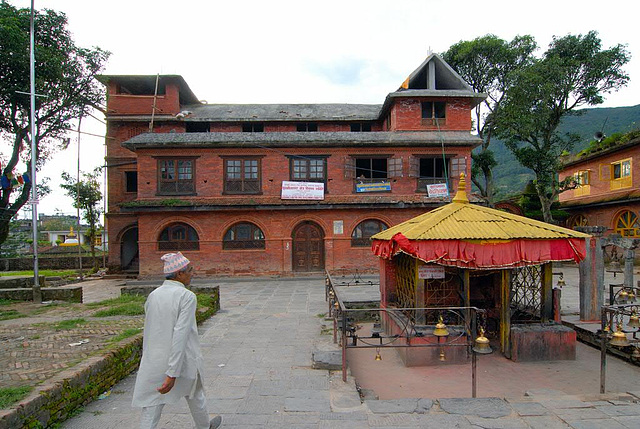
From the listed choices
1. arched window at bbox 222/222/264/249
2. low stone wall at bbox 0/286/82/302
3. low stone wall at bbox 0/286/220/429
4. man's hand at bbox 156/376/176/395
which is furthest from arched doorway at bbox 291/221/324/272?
man's hand at bbox 156/376/176/395

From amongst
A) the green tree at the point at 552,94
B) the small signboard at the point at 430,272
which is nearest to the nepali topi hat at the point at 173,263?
the small signboard at the point at 430,272

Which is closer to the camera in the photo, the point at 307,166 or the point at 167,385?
the point at 167,385

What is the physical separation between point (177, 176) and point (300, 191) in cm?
684

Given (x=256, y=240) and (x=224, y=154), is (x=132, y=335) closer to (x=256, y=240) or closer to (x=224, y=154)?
(x=256, y=240)

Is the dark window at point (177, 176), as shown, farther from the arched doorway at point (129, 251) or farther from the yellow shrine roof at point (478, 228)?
the yellow shrine roof at point (478, 228)

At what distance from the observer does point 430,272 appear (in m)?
7.16

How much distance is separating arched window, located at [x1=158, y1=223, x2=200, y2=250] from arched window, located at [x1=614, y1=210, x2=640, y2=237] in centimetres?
2655

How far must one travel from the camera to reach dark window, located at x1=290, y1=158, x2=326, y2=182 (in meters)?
20.6

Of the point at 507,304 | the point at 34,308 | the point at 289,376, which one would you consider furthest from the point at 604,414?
the point at 34,308

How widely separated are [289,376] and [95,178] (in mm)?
27467

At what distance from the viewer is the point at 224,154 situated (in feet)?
66.5

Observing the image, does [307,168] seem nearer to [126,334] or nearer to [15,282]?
[15,282]

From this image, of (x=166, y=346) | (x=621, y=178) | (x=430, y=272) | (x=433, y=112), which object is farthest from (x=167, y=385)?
(x=621, y=178)

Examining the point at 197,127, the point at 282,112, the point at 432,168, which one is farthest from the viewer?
the point at 282,112
